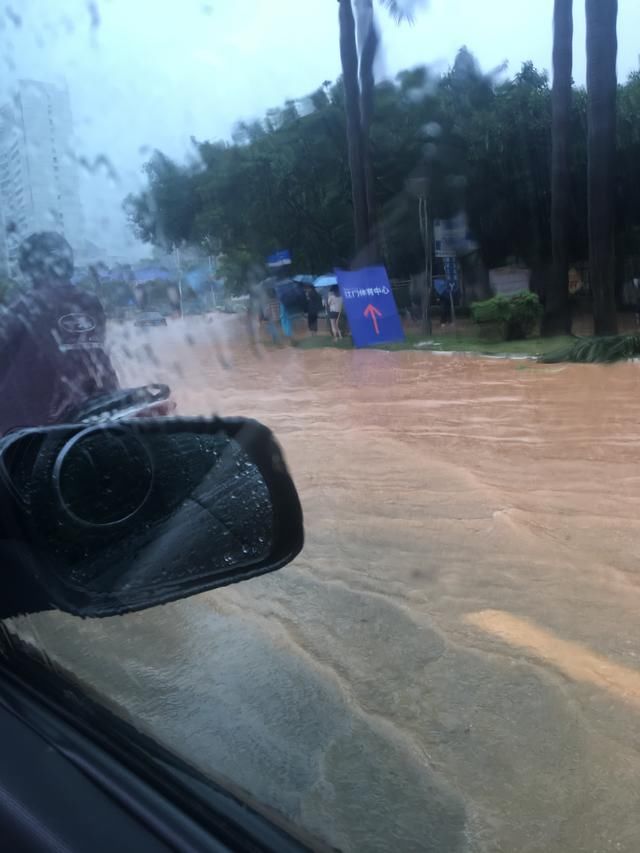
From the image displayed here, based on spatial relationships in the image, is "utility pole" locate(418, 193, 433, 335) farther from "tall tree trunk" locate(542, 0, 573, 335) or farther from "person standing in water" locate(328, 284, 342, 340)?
"tall tree trunk" locate(542, 0, 573, 335)

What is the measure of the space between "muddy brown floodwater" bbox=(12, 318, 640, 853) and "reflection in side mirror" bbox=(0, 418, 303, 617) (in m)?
0.48

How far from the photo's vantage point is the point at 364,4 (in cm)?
530

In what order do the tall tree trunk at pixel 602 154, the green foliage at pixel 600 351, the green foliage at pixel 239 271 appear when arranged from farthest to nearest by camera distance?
the green foliage at pixel 600 351 → the tall tree trunk at pixel 602 154 → the green foliage at pixel 239 271

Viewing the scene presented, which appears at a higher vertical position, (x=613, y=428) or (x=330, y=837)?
(x=330, y=837)

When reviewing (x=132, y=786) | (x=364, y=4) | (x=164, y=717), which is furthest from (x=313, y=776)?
(x=364, y=4)

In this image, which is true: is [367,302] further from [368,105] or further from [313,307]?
[368,105]

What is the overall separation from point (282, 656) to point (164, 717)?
79cm

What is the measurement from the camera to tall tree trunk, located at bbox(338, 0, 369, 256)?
500cm

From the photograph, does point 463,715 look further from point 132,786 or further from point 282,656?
point 132,786

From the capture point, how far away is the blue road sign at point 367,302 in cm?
883

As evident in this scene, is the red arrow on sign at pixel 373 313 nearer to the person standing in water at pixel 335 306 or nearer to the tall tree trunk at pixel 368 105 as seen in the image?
the person standing in water at pixel 335 306

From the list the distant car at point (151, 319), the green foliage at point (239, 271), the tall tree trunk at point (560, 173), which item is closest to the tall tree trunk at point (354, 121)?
the green foliage at point (239, 271)

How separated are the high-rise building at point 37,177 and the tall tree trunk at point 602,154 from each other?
1030 cm

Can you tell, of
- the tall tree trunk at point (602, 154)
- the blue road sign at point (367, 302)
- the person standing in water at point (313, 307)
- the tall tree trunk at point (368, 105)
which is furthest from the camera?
the tall tree trunk at point (602, 154)
